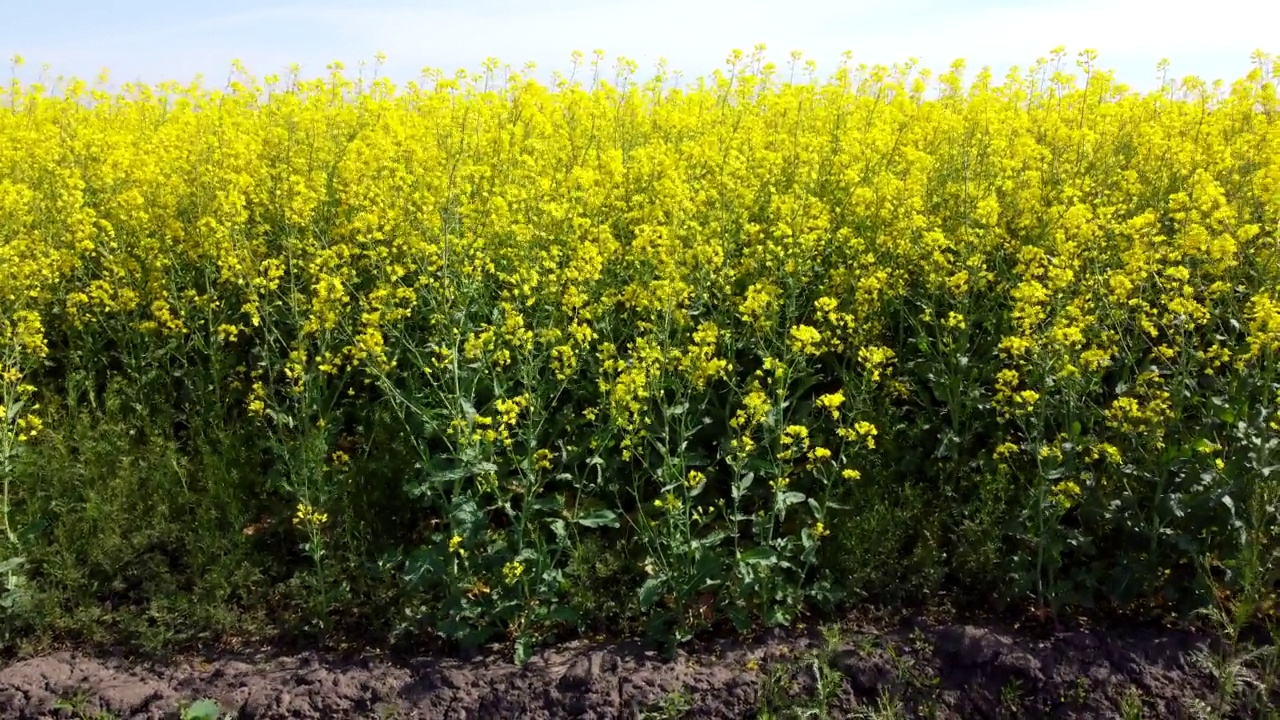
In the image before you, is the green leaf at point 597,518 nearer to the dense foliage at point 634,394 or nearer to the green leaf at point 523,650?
the dense foliage at point 634,394

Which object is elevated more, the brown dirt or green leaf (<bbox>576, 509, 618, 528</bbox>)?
green leaf (<bbox>576, 509, 618, 528</bbox>)

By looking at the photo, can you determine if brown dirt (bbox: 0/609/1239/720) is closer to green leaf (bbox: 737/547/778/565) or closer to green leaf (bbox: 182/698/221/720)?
green leaf (bbox: 182/698/221/720)

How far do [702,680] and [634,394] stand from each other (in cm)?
92

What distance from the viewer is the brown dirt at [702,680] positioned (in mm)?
2820

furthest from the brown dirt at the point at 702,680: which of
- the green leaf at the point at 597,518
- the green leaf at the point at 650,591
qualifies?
the green leaf at the point at 597,518

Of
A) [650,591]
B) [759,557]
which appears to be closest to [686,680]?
[650,591]

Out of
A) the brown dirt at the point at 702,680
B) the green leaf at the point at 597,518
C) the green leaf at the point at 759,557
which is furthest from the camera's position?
the green leaf at the point at 597,518

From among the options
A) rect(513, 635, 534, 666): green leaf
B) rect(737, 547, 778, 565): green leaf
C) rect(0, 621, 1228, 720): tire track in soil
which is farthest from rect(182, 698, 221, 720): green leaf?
rect(737, 547, 778, 565): green leaf

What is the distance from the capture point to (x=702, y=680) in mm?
2904

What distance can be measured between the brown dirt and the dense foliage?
0.50 feet

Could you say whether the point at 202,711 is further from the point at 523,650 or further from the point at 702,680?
the point at 702,680

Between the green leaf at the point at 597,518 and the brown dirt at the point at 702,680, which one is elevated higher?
the green leaf at the point at 597,518

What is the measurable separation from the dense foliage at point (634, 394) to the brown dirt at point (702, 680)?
5.9 inches

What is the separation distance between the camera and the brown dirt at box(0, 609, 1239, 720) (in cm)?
282
